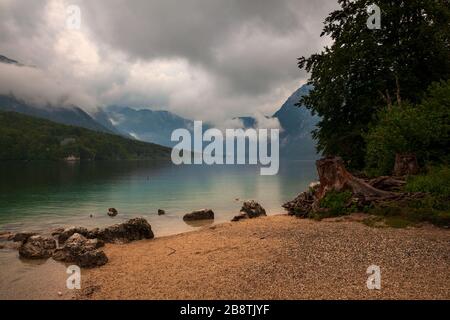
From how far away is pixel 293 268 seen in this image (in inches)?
625

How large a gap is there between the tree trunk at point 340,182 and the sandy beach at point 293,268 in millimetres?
5202

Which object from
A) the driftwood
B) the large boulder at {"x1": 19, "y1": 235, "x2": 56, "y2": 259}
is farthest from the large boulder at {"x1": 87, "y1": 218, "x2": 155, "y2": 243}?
the driftwood

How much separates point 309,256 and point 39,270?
15.8 metres

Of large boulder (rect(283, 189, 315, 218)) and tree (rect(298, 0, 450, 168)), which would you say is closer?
large boulder (rect(283, 189, 315, 218))

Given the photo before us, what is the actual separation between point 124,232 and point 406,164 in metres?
24.5

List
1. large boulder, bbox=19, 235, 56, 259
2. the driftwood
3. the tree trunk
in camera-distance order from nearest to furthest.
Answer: large boulder, bbox=19, 235, 56, 259 → the driftwood → the tree trunk

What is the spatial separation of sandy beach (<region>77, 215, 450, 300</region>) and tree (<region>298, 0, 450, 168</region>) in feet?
58.6

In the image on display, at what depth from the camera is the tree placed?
36.7 m

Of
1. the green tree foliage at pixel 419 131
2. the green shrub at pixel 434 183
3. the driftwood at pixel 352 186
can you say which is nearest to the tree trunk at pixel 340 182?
the driftwood at pixel 352 186

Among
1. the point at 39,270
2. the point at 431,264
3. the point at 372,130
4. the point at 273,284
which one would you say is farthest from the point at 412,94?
the point at 39,270
